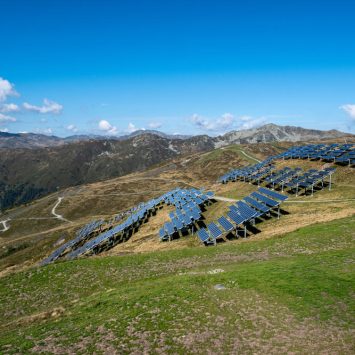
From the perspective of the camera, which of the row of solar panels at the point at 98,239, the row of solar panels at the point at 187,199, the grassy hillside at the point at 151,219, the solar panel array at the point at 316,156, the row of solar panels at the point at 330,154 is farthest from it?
the solar panel array at the point at 316,156

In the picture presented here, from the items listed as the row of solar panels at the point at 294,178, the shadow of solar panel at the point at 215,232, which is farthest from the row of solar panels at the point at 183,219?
the row of solar panels at the point at 294,178

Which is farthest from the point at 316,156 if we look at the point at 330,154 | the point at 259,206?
the point at 259,206

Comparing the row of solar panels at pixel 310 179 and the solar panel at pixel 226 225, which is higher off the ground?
the row of solar panels at pixel 310 179

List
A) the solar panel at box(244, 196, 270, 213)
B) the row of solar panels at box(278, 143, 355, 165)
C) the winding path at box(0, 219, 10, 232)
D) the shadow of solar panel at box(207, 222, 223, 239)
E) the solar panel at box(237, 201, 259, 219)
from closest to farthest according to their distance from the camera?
1. the shadow of solar panel at box(207, 222, 223, 239)
2. the solar panel at box(237, 201, 259, 219)
3. the solar panel at box(244, 196, 270, 213)
4. the row of solar panels at box(278, 143, 355, 165)
5. the winding path at box(0, 219, 10, 232)

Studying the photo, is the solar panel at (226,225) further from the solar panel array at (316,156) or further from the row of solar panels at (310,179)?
the solar panel array at (316,156)

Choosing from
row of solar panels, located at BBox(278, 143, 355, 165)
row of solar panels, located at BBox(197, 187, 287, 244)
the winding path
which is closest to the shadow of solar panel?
row of solar panels, located at BBox(197, 187, 287, 244)

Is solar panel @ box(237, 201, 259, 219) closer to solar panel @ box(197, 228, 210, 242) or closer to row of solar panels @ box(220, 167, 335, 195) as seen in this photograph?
solar panel @ box(197, 228, 210, 242)

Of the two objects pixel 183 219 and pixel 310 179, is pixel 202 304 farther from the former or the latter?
pixel 310 179

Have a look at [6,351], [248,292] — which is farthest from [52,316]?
[248,292]

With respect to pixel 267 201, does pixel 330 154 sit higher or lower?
higher

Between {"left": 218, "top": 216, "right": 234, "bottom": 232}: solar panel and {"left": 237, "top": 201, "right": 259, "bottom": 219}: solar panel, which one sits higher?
{"left": 237, "top": 201, "right": 259, "bottom": 219}: solar panel
